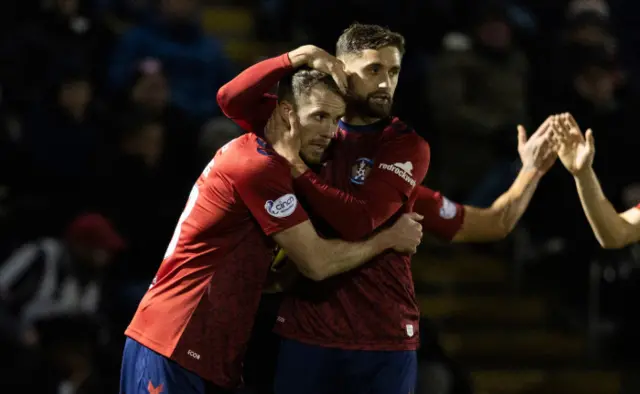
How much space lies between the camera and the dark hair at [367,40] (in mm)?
4285

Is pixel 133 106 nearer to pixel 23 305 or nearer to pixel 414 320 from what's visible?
pixel 23 305

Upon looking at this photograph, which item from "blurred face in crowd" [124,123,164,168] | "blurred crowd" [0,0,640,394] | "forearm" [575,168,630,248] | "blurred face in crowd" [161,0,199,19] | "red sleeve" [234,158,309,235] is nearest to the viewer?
"red sleeve" [234,158,309,235]

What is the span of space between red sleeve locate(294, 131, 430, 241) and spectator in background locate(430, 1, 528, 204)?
3.26 metres

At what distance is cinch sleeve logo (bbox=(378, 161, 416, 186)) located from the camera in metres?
4.26

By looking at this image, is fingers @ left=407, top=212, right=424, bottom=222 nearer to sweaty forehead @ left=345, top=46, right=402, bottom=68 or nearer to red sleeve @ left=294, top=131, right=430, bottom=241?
red sleeve @ left=294, top=131, right=430, bottom=241

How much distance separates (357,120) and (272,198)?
0.54 metres

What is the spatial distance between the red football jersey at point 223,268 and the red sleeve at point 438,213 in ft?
2.48

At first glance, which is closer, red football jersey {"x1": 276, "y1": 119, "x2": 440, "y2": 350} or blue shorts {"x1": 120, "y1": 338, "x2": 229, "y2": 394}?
blue shorts {"x1": 120, "y1": 338, "x2": 229, "y2": 394}

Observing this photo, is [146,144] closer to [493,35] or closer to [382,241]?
[493,35]

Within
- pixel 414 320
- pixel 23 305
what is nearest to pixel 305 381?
pixel 414 320


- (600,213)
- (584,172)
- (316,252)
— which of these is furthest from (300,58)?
(600,213)

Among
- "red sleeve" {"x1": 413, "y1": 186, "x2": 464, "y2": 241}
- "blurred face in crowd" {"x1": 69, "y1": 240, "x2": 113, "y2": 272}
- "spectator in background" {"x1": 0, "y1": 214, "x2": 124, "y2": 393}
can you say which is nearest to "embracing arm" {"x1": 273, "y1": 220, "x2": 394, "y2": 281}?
"red sleeve" {"x1": 413, "y1": 186, "x2": 464, "y2": 241}

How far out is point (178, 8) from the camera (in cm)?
761

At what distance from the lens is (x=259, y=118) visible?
429 centimetres
